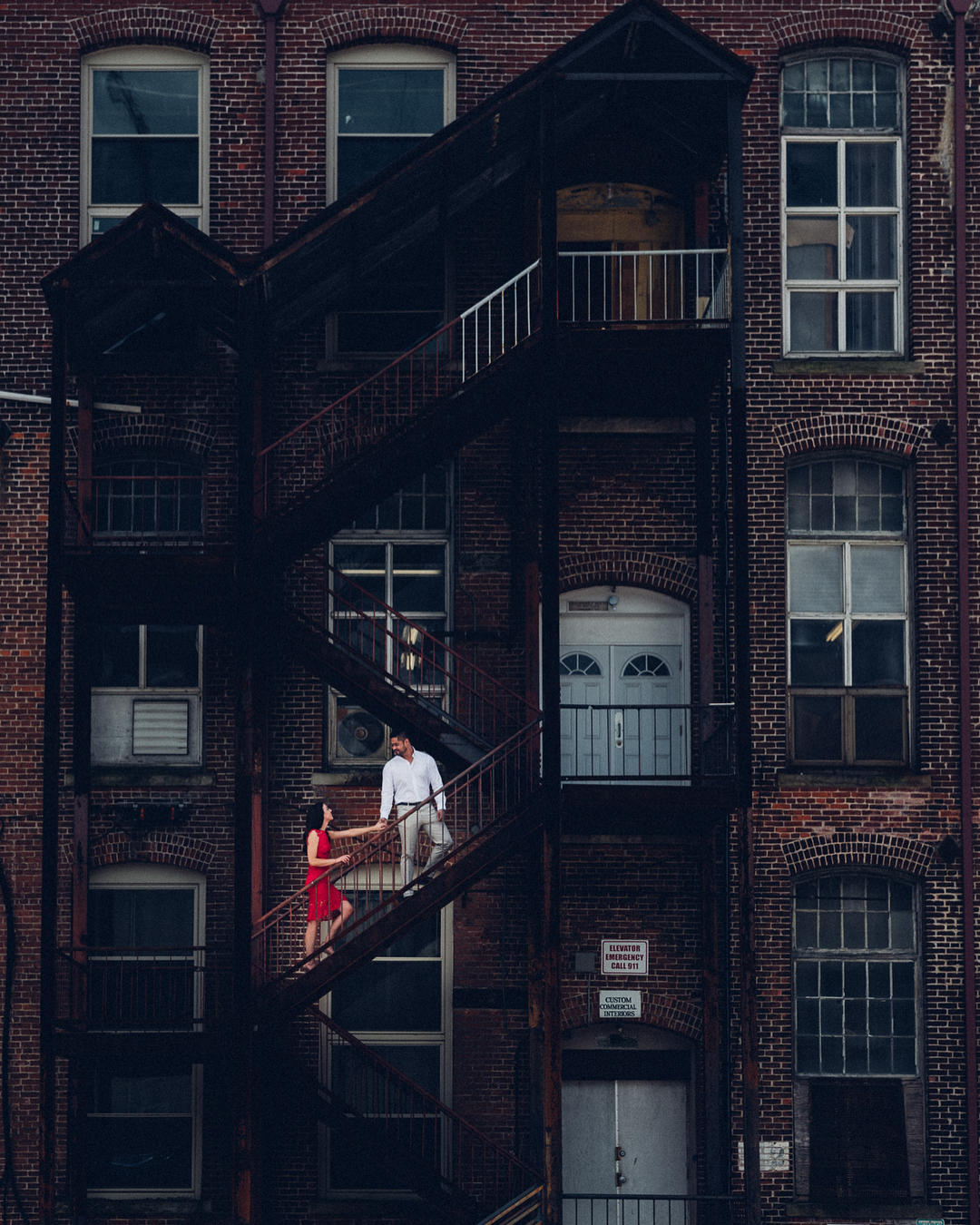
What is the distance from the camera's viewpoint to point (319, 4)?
15547mm

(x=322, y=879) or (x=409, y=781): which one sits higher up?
(x=409, y=781)

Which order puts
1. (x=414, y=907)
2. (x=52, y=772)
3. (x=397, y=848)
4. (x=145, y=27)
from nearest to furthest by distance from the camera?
(x=414, y=907), (x=52, y=772), (x=397, y=848), (x=145, y=27)

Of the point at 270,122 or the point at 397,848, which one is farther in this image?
the point at 270,122

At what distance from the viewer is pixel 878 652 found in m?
15.3

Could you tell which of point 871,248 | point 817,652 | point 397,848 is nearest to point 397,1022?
point 397,848

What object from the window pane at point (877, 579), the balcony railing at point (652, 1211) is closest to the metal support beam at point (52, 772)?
the balcony railing at point (652, 1211)

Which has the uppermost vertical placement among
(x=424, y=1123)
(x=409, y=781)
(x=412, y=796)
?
(x=409, y=781)

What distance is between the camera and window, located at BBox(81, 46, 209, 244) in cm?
1563

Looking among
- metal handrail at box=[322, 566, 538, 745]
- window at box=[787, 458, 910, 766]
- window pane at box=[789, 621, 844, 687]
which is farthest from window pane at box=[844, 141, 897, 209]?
metal handrail at box=[322, 566, 538, 745]

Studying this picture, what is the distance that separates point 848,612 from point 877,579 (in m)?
0.47

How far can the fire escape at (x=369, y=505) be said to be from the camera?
43.0ft

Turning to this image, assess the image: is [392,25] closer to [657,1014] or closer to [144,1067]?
[657,1014]

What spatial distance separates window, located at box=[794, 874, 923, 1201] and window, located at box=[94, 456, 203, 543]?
713 centimetres

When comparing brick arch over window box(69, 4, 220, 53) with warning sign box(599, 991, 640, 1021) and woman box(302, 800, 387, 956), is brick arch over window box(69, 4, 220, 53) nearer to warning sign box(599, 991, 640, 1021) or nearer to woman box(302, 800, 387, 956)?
woman box(302, 800, 387, 956)
